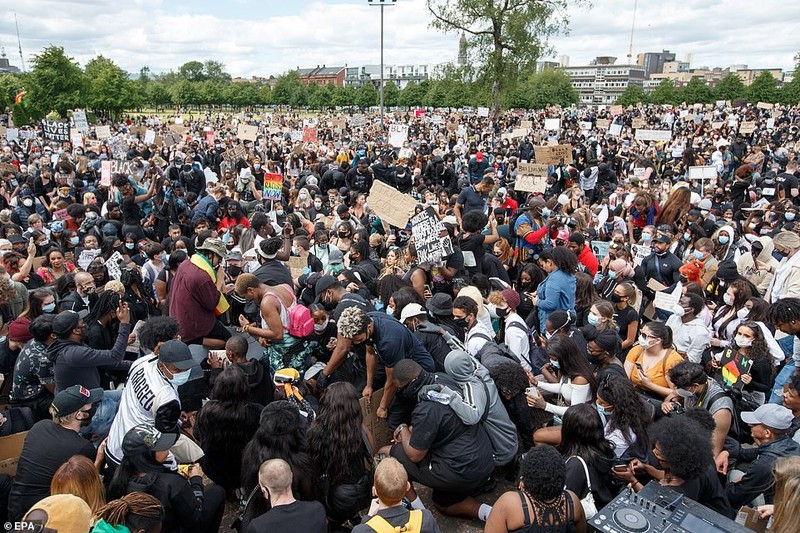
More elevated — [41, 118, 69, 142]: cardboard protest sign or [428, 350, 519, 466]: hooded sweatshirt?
[41, 118, 69, 142]: cardboard protest sign

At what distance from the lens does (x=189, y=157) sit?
1631 cm

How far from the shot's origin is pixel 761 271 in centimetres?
765

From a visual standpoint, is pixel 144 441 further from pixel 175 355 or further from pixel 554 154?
pixel 554 154

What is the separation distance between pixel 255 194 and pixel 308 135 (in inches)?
399

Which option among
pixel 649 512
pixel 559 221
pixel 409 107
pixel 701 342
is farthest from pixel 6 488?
pixel 409 107

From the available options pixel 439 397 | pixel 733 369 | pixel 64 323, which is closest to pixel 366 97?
Answer: pixel 64 323

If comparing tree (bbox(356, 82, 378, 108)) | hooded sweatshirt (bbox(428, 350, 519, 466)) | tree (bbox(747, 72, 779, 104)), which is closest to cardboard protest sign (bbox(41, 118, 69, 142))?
hooded sweatshirt (bbox(428, 350, 519, 466))

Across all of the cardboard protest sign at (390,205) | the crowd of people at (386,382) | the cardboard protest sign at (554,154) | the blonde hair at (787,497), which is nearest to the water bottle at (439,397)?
the crowd of people at (386,382)

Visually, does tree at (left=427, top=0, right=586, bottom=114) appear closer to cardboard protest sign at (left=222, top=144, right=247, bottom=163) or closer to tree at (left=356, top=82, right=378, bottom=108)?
cardboard protest sign at (left=222, top=144, right=247, bottom=163)

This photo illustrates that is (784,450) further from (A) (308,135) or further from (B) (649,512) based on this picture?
(A) (308,135)

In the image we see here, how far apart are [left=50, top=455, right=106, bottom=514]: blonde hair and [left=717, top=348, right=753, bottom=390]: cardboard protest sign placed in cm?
509

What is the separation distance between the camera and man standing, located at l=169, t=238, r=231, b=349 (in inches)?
212

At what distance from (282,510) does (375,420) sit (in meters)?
1.69

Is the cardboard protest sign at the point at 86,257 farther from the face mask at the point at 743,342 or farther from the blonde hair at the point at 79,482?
the face mask at the point at 743,342
